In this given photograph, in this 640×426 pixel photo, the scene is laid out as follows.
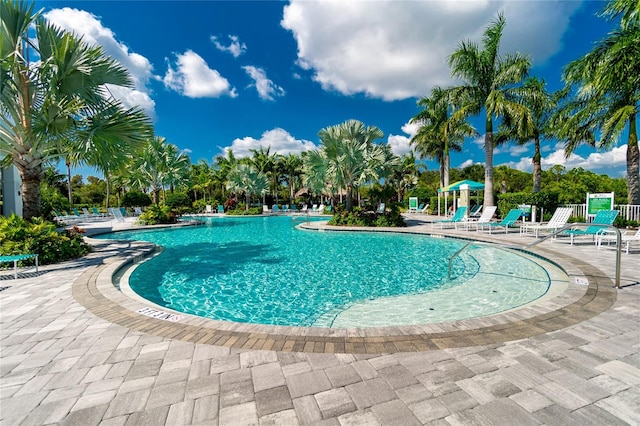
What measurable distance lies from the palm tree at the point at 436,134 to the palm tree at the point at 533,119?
11.3ft

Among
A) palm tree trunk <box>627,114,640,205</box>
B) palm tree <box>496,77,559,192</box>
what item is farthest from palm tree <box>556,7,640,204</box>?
palm tree <box>496,77,559,192</box>

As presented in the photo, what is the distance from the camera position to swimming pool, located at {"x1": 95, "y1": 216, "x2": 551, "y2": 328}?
4.88m

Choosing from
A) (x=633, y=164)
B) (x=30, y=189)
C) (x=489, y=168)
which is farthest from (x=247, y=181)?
(x=633, y=164)

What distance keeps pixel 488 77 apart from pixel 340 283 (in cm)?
1520

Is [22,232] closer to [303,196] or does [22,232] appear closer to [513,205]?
[513,205]

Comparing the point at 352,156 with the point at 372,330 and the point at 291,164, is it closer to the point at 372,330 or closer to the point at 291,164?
the point at 372,330

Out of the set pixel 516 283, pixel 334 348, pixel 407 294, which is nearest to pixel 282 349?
pixel 334 348

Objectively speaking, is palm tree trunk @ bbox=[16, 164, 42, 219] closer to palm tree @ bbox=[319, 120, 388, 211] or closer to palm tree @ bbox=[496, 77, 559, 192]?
palm tree @ bbox=[319, 120, 388, 211]

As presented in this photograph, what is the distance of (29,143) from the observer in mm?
7312

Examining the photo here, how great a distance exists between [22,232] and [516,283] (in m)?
11.6

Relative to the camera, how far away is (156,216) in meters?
18.0

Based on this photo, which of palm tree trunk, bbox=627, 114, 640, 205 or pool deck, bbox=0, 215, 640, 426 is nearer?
pool deck, bbox=0, 215, 640, 426

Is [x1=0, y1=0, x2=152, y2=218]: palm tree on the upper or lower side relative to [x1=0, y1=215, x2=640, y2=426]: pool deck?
upper

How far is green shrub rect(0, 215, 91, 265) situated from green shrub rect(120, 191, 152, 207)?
24.3 meters
